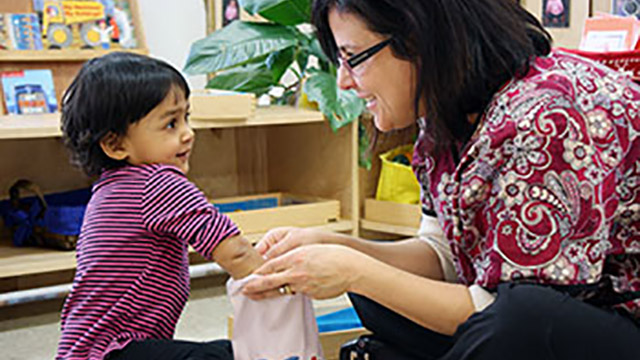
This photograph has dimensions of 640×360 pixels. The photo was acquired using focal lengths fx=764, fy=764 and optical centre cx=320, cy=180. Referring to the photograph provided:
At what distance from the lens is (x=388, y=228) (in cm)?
278

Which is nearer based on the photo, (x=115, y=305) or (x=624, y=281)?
(x=624, y=281)

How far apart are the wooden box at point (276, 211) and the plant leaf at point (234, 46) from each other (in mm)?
482

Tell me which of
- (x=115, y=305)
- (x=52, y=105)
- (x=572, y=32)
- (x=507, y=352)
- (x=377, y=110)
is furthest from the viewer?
(x=572, y=32)

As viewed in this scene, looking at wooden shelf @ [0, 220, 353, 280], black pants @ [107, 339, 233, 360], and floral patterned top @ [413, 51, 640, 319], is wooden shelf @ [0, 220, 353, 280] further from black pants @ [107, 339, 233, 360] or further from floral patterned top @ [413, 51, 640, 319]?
floral patterned top @ [413, 51, 640, 319]

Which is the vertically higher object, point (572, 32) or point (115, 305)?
point (572, 32)

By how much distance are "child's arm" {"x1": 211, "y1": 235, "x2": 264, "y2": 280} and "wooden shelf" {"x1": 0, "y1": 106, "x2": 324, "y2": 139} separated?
3.25ft

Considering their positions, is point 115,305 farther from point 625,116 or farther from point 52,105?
point 52,105

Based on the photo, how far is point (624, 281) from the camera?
3.55 feet

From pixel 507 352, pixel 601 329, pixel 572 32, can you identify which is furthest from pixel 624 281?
pixel 572 32

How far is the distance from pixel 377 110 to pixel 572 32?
239 centimetres

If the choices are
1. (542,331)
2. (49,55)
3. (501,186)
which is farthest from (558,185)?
(49,55)

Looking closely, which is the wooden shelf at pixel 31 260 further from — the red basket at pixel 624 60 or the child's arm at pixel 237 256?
the red basket at pixel 624 60

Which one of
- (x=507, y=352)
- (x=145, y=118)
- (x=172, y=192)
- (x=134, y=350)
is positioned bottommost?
(x=134, y=350)

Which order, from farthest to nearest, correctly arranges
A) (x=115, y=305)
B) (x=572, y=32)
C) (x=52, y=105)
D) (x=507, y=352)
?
(x=572, y=32), (x=52, y=105), (x=115, y=305), (x=507, y=352)
